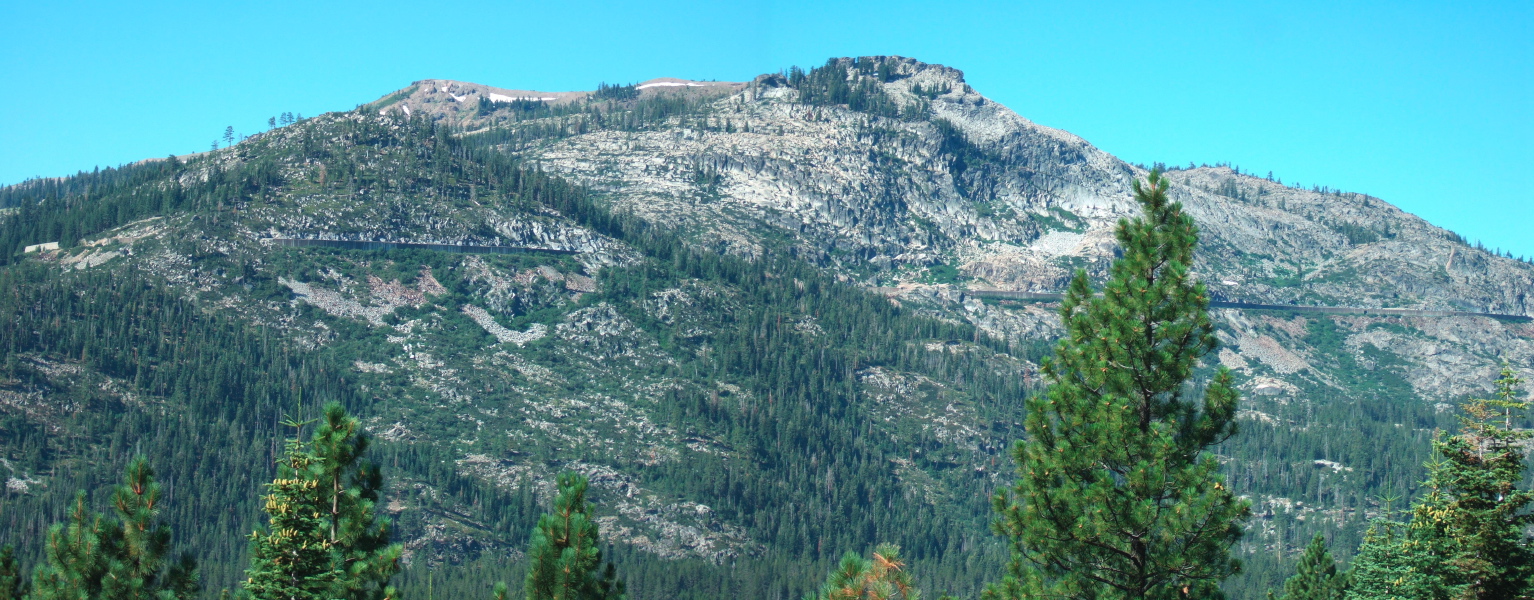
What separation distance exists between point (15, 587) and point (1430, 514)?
47559mm

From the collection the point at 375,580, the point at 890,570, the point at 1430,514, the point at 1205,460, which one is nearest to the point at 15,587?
the point at 375,580

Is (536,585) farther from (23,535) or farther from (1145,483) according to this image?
(23,535)

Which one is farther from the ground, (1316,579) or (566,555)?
(566,555)

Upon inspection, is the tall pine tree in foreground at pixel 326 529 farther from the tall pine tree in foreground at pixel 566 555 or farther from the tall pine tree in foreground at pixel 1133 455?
the tall pine tree in foreground at pixel 1133 455

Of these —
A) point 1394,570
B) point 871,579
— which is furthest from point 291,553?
point 1394,570

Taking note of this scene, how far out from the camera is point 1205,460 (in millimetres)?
37094

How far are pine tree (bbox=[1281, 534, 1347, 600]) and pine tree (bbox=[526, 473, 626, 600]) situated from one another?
6664cm

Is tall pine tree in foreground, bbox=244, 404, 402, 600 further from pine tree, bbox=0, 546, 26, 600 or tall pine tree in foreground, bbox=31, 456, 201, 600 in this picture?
pine tree, bbox=0, 546, 26, 600

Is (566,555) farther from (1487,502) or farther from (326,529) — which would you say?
(1487,502)

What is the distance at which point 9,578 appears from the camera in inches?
1891

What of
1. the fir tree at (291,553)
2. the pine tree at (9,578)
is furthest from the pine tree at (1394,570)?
the pine tree at (9,578)

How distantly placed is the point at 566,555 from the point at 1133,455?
703 inches

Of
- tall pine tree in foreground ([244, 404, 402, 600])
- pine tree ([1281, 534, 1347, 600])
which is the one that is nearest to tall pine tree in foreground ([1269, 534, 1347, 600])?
pine tree ([1281, 534, 1347, 600])

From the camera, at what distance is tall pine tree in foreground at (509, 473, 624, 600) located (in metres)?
43.8
